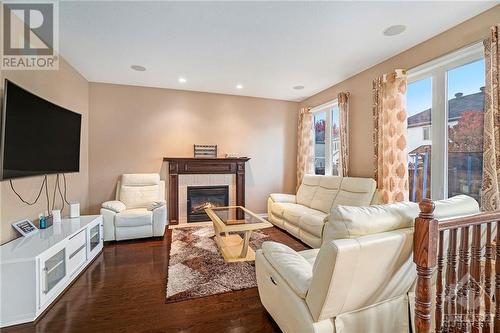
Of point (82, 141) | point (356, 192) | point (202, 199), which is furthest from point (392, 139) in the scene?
point (82, 141)

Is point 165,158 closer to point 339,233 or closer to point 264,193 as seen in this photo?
point 264,193

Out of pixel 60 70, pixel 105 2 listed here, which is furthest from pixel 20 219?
pixel 105 2

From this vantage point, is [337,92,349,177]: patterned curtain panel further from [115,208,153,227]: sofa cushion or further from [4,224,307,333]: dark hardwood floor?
[115,208,153,227]: sofa cushion

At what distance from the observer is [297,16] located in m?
2.29

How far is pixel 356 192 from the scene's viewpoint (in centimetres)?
339

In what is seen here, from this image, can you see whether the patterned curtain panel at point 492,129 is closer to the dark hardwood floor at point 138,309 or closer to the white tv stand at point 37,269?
the dark hardwood floor at point 138,309

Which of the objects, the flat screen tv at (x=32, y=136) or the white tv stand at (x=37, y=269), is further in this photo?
the flat screen tv at (x=32, y=136)

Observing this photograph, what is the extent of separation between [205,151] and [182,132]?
2.04ft

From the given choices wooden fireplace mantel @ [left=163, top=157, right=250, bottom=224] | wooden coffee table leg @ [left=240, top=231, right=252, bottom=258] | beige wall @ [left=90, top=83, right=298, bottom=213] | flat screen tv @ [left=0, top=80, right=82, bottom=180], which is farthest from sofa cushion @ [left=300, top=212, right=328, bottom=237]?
flat screen tv @ [left=0, top=80, right=82, bottom=180]

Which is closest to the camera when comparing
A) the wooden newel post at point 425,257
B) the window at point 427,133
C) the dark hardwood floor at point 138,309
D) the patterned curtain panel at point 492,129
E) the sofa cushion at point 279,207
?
the wooden newel post at point 425,257

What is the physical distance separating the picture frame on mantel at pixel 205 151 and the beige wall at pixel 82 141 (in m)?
2.00

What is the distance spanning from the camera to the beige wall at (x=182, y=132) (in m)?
4.34

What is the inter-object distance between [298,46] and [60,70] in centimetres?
332

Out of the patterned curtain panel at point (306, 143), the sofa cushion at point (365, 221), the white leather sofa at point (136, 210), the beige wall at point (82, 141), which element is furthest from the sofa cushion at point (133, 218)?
the patterned curtain panel at point (306, 143)
